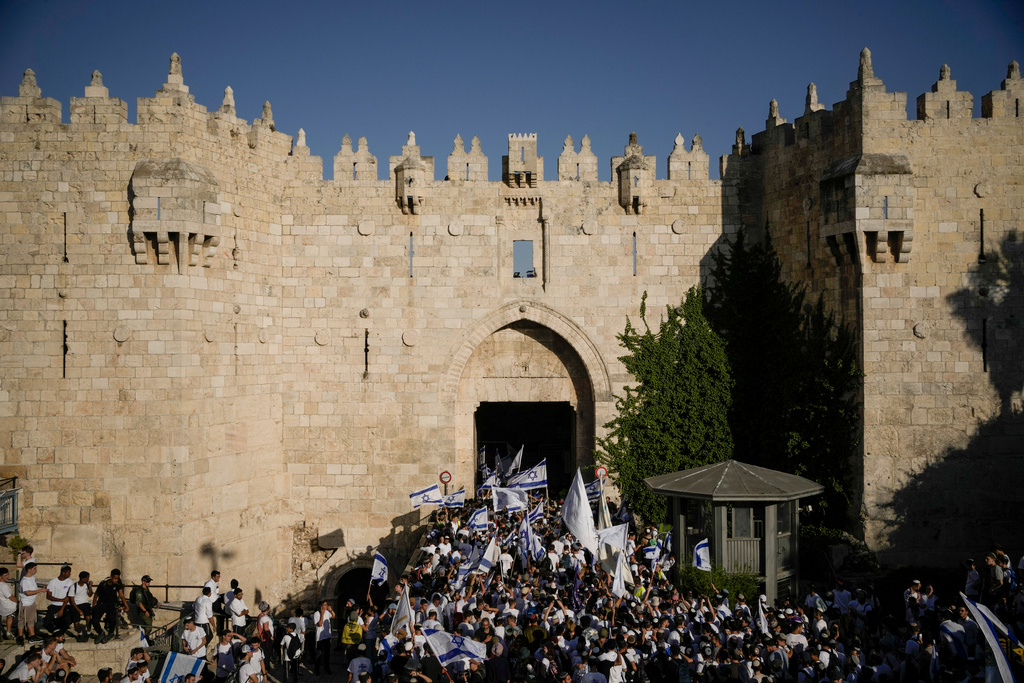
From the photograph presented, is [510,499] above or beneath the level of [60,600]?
above

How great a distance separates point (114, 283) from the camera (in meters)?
15.2

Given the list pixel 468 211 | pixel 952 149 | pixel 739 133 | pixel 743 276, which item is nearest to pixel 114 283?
pixel 468 211

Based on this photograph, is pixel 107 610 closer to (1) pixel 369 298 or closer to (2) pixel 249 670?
(2) pixel 249 670

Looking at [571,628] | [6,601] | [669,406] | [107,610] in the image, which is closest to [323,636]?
[107,610]

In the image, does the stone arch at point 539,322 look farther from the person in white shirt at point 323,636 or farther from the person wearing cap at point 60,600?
Answer: the person wearing cap at point 60,600

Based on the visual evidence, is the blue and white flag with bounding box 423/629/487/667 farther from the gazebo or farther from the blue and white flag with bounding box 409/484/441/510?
the blue and white flag with bounding box 409/484/441/510

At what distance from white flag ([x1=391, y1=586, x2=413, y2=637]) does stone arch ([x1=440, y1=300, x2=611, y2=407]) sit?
7649 mm

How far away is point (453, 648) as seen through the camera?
9.91m

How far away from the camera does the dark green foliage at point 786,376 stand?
620 inches

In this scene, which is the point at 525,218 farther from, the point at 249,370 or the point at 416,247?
the point at 249,370

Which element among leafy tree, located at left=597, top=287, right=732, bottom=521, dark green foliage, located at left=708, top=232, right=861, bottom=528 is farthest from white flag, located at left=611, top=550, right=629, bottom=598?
dark green foliage, located at left=708, top=232, right=861, bottom=528

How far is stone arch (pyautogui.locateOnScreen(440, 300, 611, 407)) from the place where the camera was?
18344 millimetres

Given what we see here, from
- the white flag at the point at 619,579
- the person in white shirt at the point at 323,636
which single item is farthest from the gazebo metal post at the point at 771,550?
the person in white shirt at the point at 323,636

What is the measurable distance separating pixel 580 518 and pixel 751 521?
9.67 ft
